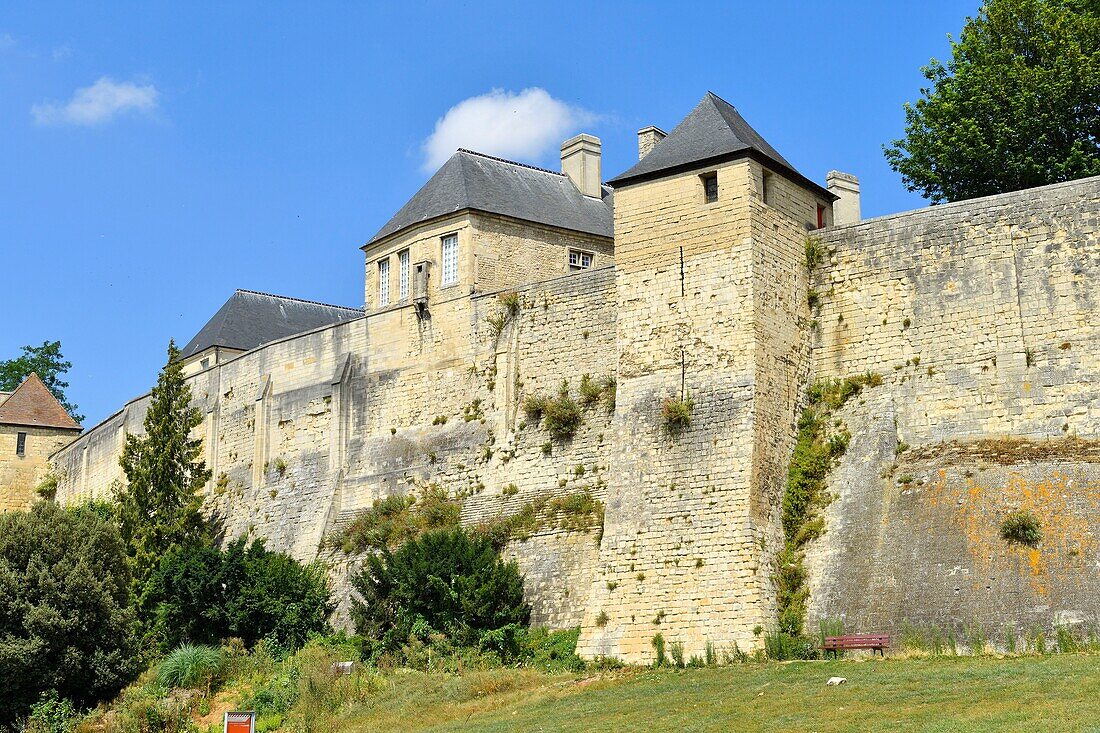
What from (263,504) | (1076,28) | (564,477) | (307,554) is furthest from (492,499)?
(1076,28)

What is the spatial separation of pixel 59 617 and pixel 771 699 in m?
12.8

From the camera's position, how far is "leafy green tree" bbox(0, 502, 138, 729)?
2378 cm

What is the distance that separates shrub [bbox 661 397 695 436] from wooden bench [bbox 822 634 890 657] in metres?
3.91

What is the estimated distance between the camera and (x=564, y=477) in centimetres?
2444

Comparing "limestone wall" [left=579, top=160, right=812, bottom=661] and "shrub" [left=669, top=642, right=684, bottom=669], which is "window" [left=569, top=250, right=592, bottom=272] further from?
"shrub" [left=669, top=642, right=684, bottom=669]

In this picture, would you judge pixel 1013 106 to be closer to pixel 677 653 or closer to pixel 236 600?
pixel 677 653

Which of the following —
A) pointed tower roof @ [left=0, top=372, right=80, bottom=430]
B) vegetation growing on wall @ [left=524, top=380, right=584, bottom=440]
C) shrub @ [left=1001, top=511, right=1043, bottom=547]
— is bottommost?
shrub @ [left=1001, top=511, right=1043, bottom=547]

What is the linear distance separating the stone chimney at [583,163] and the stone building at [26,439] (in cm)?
1942

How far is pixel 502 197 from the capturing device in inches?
1166

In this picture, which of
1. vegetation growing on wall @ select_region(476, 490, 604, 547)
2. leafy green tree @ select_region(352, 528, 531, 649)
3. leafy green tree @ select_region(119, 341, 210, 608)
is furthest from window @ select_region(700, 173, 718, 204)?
leafy green tree @ select_region(119, 341, 210, 608)

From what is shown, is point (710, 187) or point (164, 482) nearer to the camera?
point (710, 187)

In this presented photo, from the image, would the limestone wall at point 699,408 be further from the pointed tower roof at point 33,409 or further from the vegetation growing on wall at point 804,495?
the pointed tower roof at point 33,409

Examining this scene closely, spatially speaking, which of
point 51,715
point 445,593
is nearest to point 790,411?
point 445,593

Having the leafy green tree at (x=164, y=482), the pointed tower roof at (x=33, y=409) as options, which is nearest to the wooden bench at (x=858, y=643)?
the leafy green tree at (x=164, y=482)
